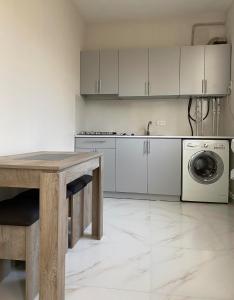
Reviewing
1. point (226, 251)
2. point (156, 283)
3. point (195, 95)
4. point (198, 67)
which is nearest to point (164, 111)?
point (195, 95)

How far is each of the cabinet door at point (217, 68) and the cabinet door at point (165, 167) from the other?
91 cm

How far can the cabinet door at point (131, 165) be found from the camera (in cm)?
384

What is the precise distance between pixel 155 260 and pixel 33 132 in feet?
5.13

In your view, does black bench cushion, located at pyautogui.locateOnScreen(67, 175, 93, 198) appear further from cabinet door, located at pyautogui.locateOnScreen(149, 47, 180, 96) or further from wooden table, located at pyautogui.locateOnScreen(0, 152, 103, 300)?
cabinet door, located at pyautogui.locateOnScreen(149, 47, 180, 96)

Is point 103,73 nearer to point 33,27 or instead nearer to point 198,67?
point 198,67

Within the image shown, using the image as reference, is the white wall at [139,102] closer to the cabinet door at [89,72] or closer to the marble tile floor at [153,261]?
the cabinet door at [89,72]

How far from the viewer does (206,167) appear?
3.75 meters

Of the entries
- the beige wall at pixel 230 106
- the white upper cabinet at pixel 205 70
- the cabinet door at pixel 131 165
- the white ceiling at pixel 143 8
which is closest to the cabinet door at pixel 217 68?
the white upper cabinet at pixel 205 70

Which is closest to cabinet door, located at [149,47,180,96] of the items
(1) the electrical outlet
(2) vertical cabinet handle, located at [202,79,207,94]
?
(2) vertical cabinet handle, located at [202,79,207,94]

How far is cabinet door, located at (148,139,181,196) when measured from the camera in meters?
3.75

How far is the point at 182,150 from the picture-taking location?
371 centimetres

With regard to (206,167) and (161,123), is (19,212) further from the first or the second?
(161,123)

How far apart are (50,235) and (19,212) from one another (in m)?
0.28

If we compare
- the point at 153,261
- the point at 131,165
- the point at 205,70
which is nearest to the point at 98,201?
the point at 153,261
